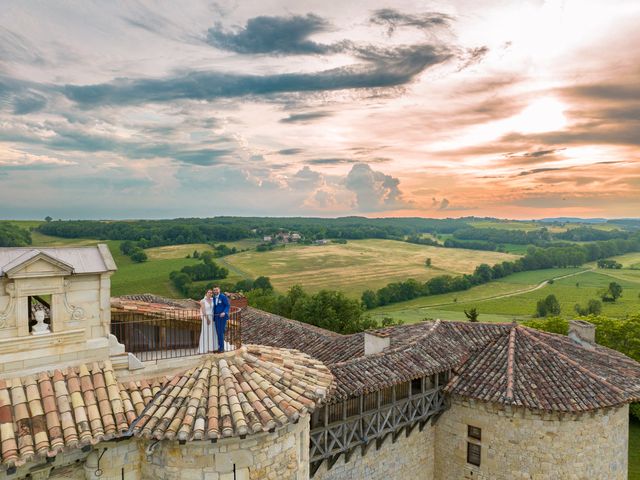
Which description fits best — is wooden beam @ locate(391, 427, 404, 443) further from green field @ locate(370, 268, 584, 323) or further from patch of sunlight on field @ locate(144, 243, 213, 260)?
patch of sunlight on field @ locate(144, 243, 213, 260)

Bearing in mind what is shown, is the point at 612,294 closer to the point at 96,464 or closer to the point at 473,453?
the point at 473,453

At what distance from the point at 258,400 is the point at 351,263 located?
343 ft

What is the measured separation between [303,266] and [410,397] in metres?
87.0

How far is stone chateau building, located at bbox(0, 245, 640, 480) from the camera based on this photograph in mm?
8719

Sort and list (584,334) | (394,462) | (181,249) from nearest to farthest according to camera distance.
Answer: (394,462) → (584,334) → (181,249)

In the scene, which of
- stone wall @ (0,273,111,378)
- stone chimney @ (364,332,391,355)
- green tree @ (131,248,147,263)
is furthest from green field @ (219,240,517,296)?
stone wall @ (0,273,111,378)

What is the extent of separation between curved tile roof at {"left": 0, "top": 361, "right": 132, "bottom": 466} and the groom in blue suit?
2.49 m

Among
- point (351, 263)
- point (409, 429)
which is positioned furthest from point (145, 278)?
point (409, 429)

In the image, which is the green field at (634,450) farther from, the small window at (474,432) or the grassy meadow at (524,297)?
the grassy meadow at (524,297)

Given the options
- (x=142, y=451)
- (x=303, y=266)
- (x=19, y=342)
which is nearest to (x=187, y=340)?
(x=142, y=451)

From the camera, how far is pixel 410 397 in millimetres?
17250

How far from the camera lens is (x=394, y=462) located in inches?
693

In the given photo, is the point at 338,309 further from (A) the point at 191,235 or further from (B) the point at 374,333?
(A) the point at 191,235

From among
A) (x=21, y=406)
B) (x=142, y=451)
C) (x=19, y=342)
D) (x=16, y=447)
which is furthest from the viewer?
(x=142, y=451)
